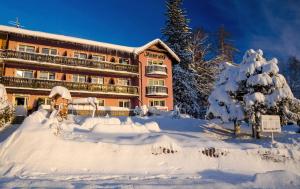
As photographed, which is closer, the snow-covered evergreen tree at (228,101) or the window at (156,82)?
the snow-covered evergreen tree at (228,101)

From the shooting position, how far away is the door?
82.3 feet

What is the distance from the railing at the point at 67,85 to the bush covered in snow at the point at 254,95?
12.8m

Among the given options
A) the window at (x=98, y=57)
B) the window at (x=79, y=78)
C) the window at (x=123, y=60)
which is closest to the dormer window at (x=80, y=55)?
the window at (x=98, y=57)

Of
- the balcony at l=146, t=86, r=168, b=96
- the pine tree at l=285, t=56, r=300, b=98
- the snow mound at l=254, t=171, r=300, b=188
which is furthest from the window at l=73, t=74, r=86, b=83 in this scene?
the pine tree at l=285, t=56, r=300, b=98

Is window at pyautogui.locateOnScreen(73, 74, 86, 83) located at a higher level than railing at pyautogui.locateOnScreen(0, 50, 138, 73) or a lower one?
lower

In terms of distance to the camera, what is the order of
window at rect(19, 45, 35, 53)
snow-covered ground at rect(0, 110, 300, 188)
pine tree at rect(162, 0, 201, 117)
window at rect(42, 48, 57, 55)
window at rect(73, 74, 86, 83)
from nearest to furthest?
snow-covered ground at rect(0, 110, 300, 188) → window at rect(19, 45, 35, 53) → window at rect(42, 48, 57, 55) → window at rect(73, 74, 86, 83) → pine tree at rect(162, 0, 201, 117)

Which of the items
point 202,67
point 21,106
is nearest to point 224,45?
point 202,67

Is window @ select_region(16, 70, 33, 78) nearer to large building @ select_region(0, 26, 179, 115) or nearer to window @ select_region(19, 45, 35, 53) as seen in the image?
large building @ select_region(0, 26, 179, 115)

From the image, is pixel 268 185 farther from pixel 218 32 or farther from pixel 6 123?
pixel 218 32

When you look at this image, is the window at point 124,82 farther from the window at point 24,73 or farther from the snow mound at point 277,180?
the snow mound at point 277,180

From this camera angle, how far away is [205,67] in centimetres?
4244

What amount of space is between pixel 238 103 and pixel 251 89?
1674 millimetres

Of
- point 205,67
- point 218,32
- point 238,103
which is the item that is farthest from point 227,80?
point 218,32

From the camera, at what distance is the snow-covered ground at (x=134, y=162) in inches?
318
